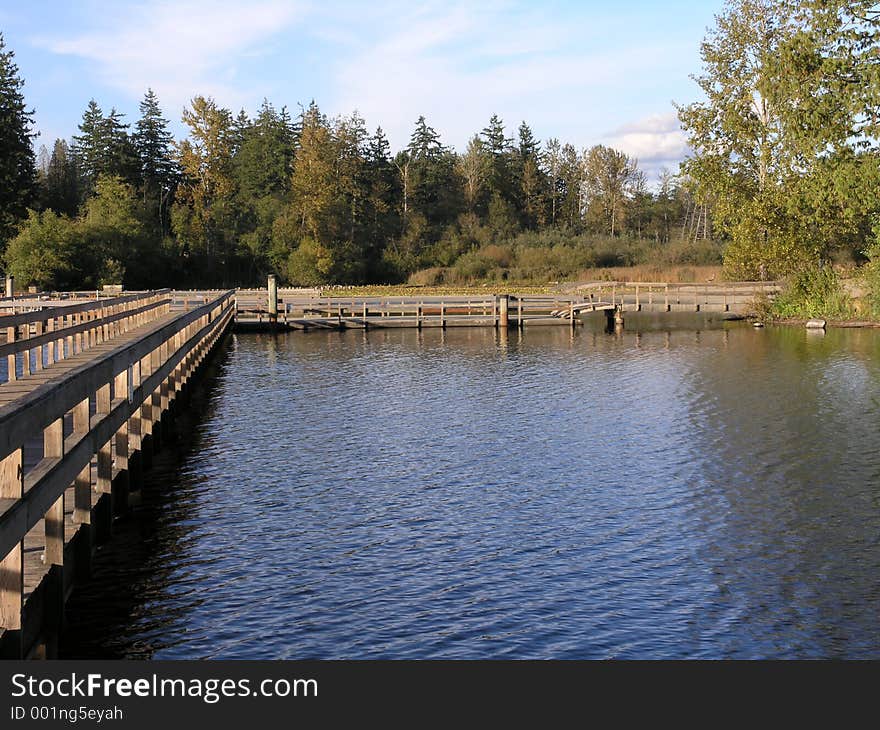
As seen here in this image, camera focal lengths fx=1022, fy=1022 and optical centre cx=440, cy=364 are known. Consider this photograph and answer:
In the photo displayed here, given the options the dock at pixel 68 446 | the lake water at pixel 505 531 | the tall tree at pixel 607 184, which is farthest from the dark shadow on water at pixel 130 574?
the tall tree at pixel 607 184

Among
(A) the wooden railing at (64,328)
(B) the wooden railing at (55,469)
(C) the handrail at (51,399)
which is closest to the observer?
(C) the handrail at (51,399)

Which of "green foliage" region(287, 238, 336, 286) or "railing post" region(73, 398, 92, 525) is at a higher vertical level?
"green foliage" region(287, 238, 336, 286)

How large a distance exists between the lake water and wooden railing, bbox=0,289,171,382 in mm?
3051

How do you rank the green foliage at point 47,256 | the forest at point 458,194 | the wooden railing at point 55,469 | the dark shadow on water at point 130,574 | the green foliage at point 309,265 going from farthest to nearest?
the green foliage at point 309,265 → the green foliage at point 47,256 → the forest at point 458,194 → the dark shadow on water at point 130,574 → the wooden railing at point 55,469

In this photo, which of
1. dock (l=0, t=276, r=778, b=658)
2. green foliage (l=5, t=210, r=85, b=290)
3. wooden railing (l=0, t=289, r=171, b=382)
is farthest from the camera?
green foliage (l=5, t=210, r=85, b=290)

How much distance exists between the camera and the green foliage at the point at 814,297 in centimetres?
5734

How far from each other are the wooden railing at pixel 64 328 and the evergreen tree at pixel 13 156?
5442cm

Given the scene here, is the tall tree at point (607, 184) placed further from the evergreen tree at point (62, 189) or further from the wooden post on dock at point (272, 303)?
the wooden post on dock at point (272, 303)

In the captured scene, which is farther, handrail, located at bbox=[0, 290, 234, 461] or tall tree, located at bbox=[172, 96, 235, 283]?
tall tree, located at bbox=[172, 96, 235, 283]

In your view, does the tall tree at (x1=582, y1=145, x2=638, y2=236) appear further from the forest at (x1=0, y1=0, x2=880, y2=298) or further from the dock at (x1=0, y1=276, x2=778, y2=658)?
the dock at (x1=0, y1=276, x2=778, y2=658)

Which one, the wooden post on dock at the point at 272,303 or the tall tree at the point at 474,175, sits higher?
the tall tree at the point at 474,175

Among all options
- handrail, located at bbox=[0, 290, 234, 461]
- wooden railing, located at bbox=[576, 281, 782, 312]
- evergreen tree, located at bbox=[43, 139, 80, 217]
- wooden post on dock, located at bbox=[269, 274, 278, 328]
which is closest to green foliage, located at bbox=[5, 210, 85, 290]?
evergreen tree, located at bbox=[43, 139, 80, 217]

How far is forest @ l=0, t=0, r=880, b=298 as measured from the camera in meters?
45.7
